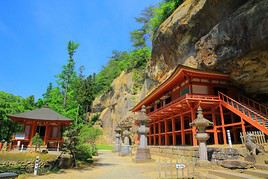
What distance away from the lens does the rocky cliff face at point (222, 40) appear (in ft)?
42.3

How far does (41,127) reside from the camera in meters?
25.5

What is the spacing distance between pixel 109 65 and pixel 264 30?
4970 centimetres

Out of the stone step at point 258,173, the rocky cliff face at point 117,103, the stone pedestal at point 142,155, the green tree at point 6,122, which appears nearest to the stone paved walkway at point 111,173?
the stone pedestal at point 142,155

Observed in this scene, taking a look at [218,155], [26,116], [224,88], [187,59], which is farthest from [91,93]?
[218,155]

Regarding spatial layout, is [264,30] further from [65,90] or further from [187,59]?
[65,90]

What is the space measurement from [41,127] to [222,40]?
957 inches

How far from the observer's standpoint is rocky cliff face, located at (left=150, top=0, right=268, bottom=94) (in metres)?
12.8

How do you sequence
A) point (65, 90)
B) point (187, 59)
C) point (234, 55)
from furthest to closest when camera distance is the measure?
point (65, 90) → point (187, 59) → point (234, 55)

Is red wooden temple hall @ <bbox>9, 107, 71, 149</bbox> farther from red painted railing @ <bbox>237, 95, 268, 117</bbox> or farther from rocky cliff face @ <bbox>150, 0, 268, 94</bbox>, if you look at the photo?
red painted railing @ <bbox>237, 95, 268, 117</bbox>

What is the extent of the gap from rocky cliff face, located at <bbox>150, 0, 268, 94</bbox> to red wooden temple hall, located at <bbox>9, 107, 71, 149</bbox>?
17.3 m

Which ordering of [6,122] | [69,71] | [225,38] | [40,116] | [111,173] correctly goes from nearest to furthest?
1. [111,173]
2. [225,38]
3. [40,116]
4. [6,122]
5. [69,71]

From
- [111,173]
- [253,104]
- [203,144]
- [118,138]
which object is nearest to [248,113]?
[253,104]

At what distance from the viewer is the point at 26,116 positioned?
22.4 m

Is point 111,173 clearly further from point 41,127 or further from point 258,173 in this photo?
point 41,127
